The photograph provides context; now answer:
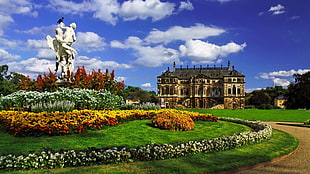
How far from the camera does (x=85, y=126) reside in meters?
10.0

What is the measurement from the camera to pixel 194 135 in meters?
10.9

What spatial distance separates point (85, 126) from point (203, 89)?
232 ft

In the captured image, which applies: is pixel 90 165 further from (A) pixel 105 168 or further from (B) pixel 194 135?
(B) pixel 194 135

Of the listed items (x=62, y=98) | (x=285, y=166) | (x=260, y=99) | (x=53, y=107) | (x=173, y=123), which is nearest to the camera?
(x=285, y=166)

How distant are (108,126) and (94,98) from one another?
2422 millimetres

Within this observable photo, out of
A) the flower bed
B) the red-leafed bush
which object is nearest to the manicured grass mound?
the flower bed

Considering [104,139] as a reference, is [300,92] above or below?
above

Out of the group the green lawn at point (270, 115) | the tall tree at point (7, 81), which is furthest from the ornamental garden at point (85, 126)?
the tall tree at point (7, 81)

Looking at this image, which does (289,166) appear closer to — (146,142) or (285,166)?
(285,166)

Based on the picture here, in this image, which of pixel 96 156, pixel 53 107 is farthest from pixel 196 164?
pixel 53 107

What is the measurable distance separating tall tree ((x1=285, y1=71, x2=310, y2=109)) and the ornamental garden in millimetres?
45095

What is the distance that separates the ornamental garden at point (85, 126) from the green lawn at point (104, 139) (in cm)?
11

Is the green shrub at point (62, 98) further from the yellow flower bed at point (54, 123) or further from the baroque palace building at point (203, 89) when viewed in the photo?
the baroque palace building at point (203, 89)

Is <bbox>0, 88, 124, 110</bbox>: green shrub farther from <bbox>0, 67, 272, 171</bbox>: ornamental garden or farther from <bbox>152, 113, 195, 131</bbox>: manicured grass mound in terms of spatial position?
<bbox>152, 113, 195, 131</bbox>: manicured grass mound
